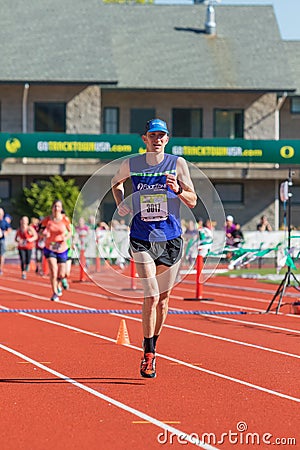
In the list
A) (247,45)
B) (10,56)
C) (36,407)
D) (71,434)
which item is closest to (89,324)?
(36,407)

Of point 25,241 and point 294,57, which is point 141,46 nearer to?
point 294,57

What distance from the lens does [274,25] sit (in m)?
45.7

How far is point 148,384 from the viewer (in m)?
9.05

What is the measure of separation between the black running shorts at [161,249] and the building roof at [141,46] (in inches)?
1222

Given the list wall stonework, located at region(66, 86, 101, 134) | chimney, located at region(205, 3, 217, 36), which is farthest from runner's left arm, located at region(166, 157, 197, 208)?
chimney, located at region(205, 3, 217, 36)

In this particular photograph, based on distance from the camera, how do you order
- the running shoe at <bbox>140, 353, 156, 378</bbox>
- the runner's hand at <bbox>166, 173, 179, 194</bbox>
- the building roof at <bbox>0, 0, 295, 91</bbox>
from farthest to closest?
the building roof at <bbox>0, 0, 295, 91</bbox>
the running shoe at <bbox>140, 353, 156, 378</bbox>
the runner's hand at <bbox>166, 173, 179, 194</bbox>

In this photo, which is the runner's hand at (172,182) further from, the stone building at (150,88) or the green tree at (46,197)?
the green tree at (46,197)

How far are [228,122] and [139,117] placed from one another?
3672 mm

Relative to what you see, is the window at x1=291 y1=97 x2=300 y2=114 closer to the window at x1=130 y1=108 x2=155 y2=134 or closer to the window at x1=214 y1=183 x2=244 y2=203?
the window at x1=214 y1=183 x2=244 y2=203

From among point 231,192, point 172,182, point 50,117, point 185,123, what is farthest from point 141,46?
point 172,182

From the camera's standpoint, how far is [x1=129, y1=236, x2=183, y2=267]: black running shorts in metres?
9.47

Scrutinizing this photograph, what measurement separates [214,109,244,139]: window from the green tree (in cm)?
693

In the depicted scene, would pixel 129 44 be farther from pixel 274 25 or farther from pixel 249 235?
pixel 249 235

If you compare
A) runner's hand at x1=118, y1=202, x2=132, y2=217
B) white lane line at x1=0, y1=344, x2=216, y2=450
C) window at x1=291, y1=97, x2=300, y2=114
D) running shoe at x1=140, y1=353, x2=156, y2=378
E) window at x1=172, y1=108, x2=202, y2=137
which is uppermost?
window at x1=291, y1=97, x2=300, y2=114
